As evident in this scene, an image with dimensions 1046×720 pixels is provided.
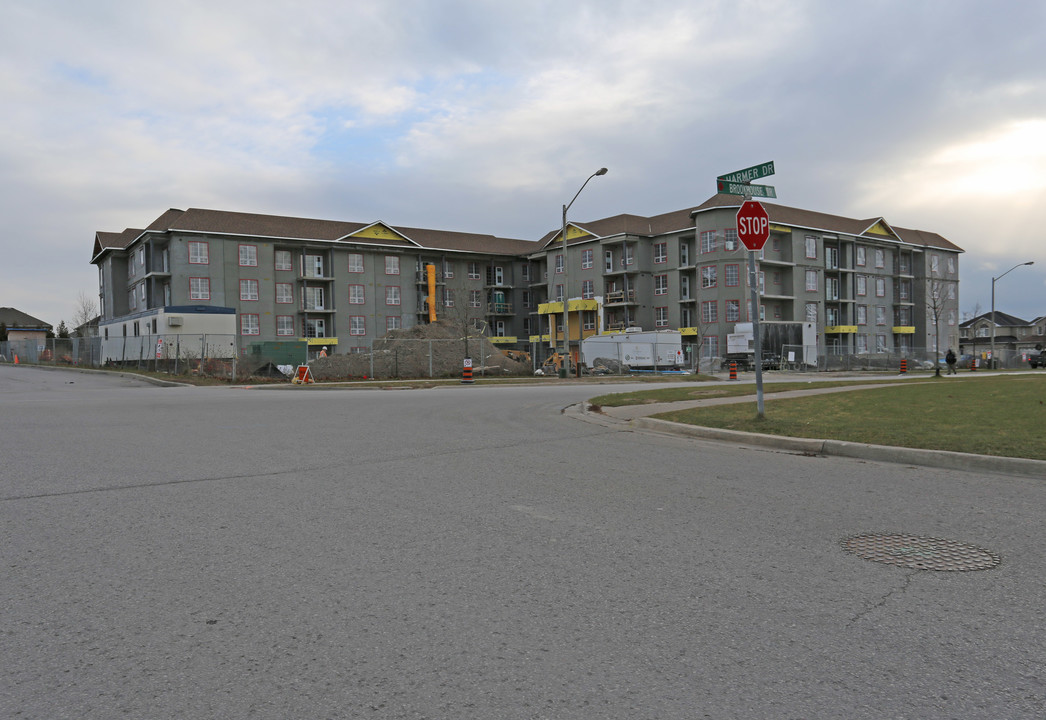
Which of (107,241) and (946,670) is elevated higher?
(107,241)

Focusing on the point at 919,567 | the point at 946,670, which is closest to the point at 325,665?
the point at 946,670

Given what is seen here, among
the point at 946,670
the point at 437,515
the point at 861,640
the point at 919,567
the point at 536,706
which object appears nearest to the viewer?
the point at 536,706

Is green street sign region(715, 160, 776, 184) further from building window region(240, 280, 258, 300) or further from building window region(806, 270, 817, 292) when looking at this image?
building window region(806, 270, 817, 292)

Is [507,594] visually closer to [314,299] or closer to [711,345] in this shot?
[711,345]

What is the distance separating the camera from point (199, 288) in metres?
58.1

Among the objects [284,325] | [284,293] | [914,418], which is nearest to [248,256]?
[284,293]

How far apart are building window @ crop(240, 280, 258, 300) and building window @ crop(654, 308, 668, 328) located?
34.8m

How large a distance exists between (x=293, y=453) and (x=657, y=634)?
21.7 ft

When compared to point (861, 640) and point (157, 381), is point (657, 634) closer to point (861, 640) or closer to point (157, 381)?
point (861, 640)

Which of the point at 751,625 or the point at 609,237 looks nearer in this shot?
the point at 751,625

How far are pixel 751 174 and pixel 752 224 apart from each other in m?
0.89

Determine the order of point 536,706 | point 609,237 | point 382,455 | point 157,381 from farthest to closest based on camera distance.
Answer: point 609,237 → point 157,381 → point 382,455 → point 536,706

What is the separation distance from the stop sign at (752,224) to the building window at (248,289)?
183ft

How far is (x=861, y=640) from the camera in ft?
11.2
